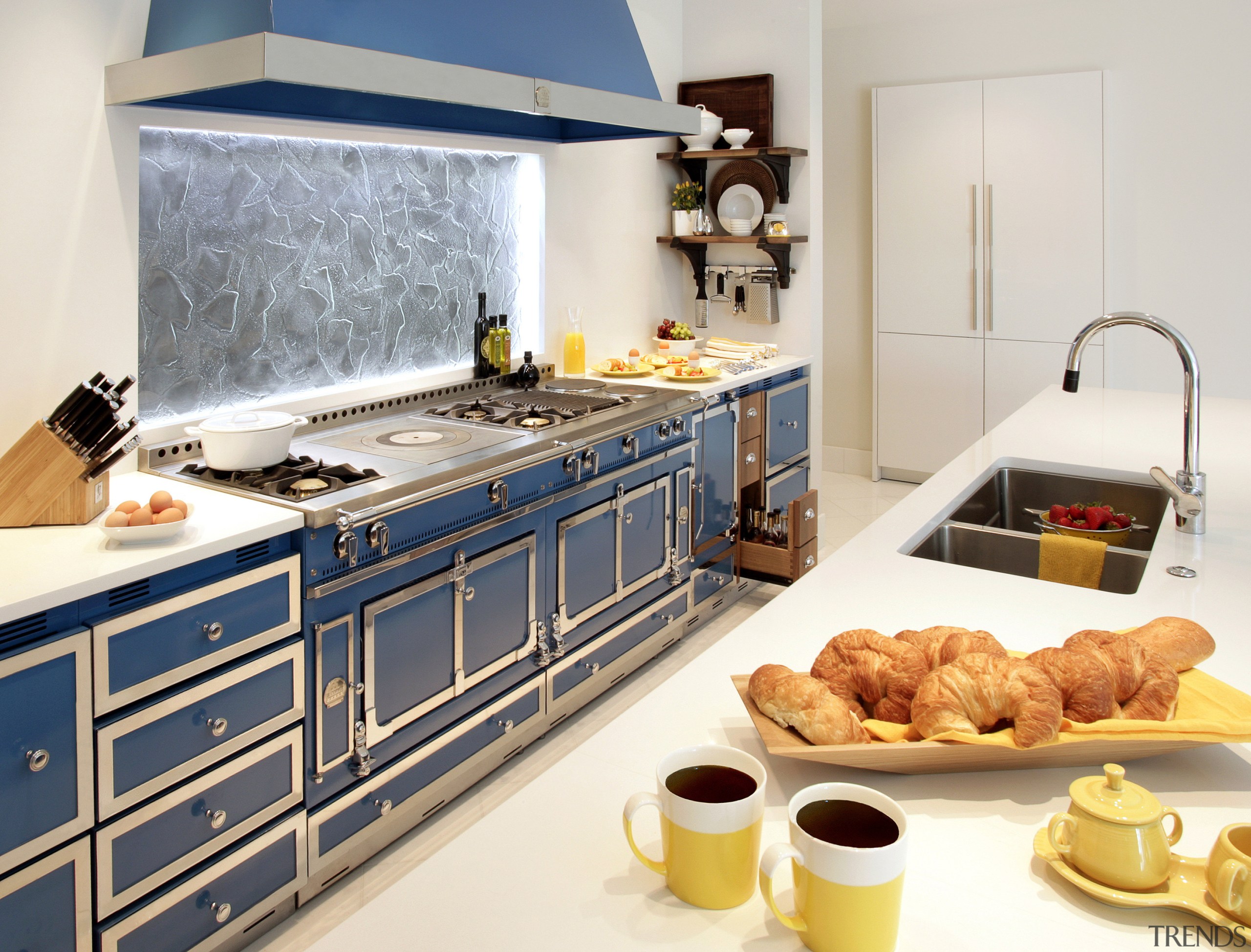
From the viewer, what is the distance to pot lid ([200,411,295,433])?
8.25 feet

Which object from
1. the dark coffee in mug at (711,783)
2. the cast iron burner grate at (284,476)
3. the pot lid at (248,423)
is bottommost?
the dark coffee in mug at (711,783)

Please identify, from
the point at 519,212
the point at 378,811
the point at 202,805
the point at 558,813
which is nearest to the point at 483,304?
the point at 519,212

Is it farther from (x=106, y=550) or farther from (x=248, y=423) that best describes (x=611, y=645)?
(x=106, y=550)

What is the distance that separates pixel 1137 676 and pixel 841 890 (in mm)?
620

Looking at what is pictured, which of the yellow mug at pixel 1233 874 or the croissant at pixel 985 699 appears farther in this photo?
the croissant at pixel 985 699

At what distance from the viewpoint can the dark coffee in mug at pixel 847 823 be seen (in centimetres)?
94

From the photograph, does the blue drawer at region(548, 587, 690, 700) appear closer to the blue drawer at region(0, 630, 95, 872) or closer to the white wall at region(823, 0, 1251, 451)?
the blue drawer at region(0, 630, 95, 872)

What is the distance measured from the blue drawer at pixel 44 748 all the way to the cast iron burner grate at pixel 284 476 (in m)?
0.63

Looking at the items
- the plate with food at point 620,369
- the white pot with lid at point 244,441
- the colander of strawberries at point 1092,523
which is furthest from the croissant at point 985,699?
the plate with food at point 620,369

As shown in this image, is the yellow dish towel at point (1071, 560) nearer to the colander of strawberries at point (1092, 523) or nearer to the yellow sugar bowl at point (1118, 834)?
the colander of strawberries at point (1092, 523)

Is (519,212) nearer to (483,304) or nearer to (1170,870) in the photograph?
(483,304)

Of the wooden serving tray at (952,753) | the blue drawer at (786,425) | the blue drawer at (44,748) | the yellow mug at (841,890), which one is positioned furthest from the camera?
the blue drawer at (786,425)

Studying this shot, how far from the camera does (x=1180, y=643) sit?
138 centimetres

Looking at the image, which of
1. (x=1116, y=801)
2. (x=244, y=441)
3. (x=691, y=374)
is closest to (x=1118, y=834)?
(x=1116, y=801)
